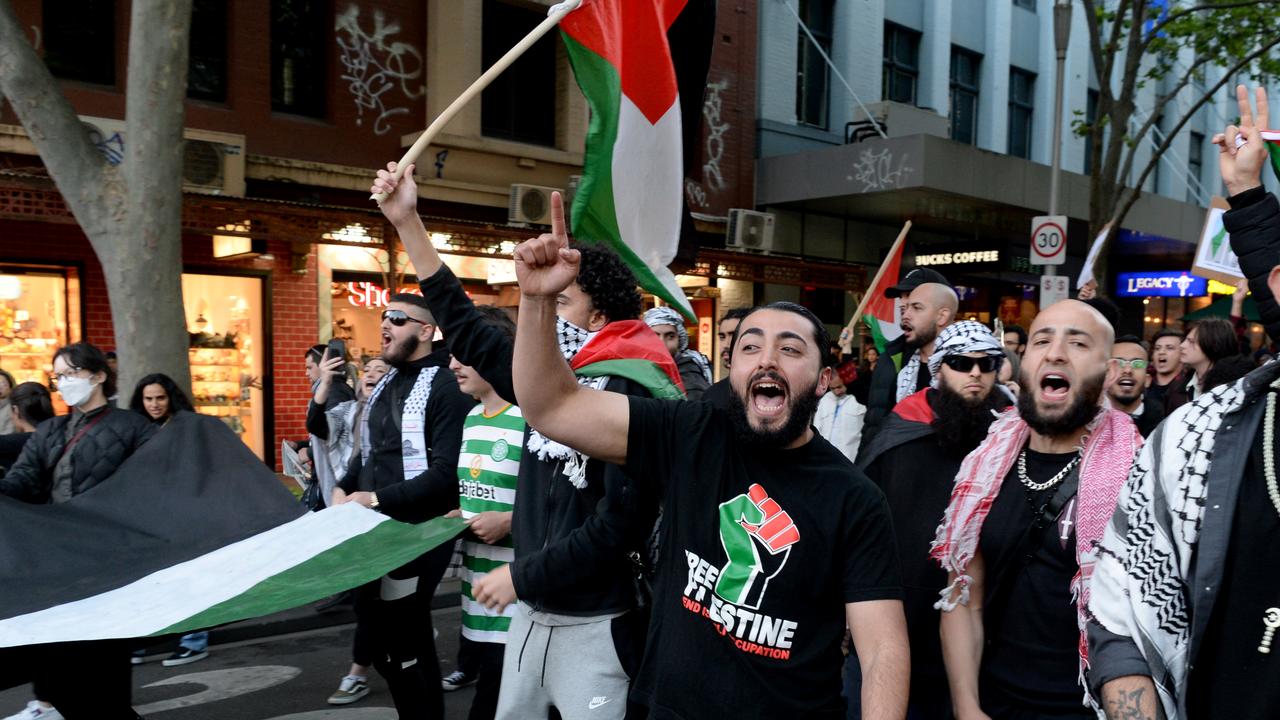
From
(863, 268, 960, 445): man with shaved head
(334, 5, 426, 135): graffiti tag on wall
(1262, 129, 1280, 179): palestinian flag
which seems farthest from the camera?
(334, 5, 426, 135): graffiti tag on wall

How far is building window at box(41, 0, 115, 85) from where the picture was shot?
11.7 m

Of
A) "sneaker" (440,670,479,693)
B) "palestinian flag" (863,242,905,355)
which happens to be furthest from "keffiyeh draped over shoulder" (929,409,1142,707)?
"palestinian flag" (863,242,905,355)

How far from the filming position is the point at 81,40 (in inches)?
469

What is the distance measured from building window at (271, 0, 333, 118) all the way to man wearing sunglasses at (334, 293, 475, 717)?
944 cm

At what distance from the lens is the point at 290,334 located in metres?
13.3

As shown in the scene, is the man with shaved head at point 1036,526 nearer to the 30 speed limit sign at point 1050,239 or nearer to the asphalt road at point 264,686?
the asphalt road at point 264,686

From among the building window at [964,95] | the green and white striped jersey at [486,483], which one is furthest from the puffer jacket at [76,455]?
the building window at [964,95]

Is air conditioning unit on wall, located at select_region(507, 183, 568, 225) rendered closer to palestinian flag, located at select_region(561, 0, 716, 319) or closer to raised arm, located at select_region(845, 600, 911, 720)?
palestinian flag, located at select_region(561, 0, 716, 319)

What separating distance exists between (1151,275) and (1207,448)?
88.1 ft

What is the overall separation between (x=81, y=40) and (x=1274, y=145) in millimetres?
12932

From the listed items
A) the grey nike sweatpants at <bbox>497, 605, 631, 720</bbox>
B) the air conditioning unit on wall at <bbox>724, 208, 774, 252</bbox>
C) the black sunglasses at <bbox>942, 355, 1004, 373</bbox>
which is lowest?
the grey nike sweatpants at <bbox>497, 605, 631, 720</bbox>

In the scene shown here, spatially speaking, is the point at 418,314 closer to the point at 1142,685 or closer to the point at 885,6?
the point at 1142,685

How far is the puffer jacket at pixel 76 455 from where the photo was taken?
546 centimetres

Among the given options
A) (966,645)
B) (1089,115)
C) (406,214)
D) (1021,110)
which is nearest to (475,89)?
(406,214)
